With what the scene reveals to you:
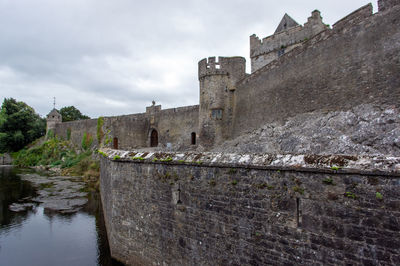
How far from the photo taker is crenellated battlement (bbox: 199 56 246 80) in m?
17.2

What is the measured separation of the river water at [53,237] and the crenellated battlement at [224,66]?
436 inches

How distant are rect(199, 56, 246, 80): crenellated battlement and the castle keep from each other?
3.35 m

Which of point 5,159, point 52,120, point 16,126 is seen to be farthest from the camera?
point 16,126

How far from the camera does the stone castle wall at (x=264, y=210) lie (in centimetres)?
282

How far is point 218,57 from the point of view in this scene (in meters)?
17.3

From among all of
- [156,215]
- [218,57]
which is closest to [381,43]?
[156,215]

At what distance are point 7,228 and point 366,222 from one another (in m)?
13.2

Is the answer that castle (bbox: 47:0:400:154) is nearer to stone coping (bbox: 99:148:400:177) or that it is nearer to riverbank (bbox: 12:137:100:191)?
stone coping (bbox: 99:148:400:177)

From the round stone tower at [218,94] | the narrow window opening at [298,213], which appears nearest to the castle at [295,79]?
the round stone tower at [218,94]

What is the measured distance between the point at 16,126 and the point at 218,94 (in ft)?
157

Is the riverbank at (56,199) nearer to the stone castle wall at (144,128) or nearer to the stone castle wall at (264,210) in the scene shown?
the stone castle wall at (264,210)

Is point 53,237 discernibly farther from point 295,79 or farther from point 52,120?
point 52,120

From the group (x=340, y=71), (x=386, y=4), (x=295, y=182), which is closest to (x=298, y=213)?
(x=295, y=182)

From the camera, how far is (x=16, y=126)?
47.6 metres
